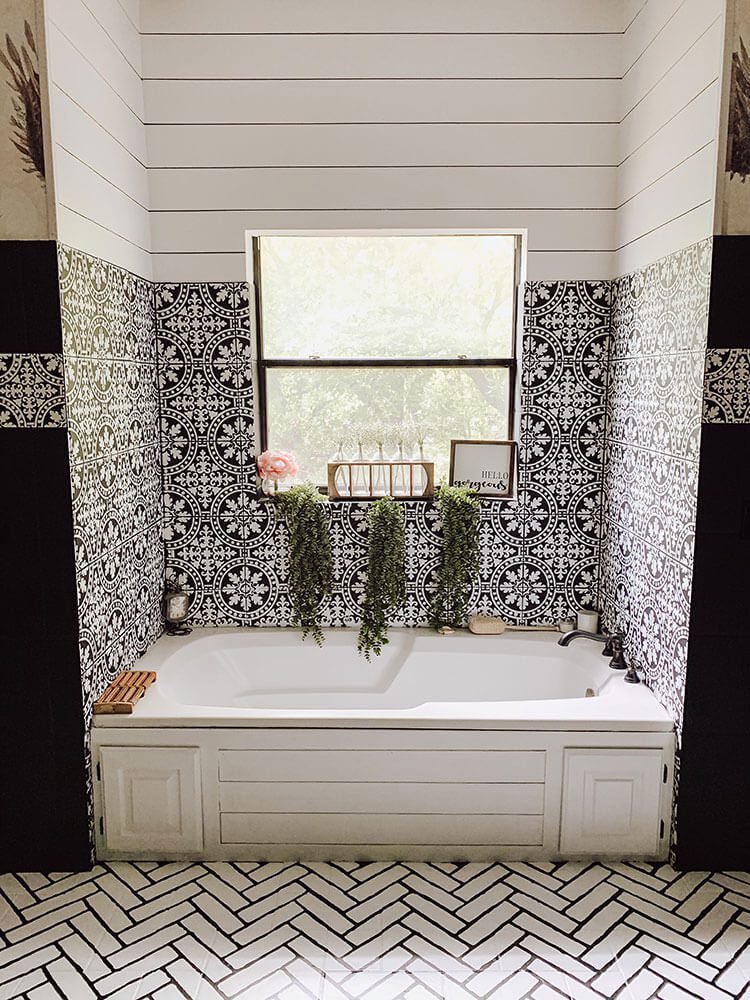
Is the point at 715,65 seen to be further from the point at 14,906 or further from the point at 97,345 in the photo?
the point at 14,906

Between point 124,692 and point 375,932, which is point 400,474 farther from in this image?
point 375,932

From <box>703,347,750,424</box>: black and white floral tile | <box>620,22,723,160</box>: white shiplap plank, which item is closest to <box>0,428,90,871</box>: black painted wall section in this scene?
<box>703,347,750,424</box>: black and white floral tile

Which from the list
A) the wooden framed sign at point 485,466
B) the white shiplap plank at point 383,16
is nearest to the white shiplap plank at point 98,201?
the white shiplap plank at point 383,16

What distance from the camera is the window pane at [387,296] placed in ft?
11.8

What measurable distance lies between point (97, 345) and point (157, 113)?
116cm

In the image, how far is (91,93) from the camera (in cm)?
278

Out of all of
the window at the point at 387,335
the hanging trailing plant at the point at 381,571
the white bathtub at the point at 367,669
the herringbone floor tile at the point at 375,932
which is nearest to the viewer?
the herringbone floor tile at the point at 375,932

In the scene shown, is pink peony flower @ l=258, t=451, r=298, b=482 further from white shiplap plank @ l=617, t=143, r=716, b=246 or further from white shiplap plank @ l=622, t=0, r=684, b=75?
white shiplap plank @ l=622, t=0, r=684, b=75

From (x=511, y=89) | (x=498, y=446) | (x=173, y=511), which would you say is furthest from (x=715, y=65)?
(x=173, y=511)

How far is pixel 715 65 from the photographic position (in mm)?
2447

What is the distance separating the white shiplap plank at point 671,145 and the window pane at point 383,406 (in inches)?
35.4

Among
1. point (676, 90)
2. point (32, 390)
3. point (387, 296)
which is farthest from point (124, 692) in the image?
point (676, 90)

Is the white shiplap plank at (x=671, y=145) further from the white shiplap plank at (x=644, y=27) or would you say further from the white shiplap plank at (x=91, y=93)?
the white shiplap plank at (x=91, y=93)

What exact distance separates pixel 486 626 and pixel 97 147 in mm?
2336
